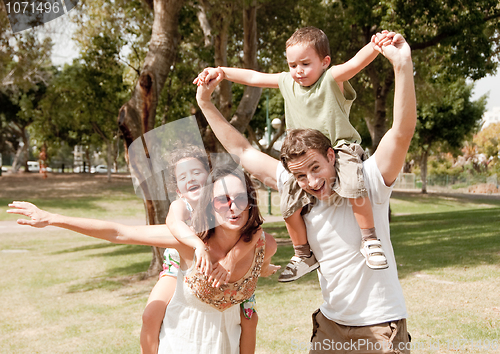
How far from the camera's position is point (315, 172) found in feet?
6.97

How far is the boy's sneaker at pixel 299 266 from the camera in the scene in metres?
2.36

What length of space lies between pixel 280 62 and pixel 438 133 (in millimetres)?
24187

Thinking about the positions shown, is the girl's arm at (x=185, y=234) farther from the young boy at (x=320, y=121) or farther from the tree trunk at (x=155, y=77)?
the tree trunk at (x=155, y=77)

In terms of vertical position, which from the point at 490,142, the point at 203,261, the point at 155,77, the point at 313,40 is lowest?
the point at 203,261

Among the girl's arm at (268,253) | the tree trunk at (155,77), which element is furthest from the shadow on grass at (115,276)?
the girl's arm at (268,253)

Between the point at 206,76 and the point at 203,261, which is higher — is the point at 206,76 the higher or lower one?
the higher one

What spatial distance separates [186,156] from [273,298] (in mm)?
5622

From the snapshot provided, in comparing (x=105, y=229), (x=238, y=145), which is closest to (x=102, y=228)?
(x=105, y=229)

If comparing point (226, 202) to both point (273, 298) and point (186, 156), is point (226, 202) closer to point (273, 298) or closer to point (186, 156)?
point (186, 156)

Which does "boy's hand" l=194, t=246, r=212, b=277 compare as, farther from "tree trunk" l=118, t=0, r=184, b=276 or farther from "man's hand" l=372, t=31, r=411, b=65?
"tree trunk" l=118, t=0, r=184, b=276

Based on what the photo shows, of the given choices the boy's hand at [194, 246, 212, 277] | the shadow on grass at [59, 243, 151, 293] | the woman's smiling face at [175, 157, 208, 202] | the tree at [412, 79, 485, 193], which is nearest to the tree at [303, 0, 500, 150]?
the shadow on grass at [59, 243, 151, 293]

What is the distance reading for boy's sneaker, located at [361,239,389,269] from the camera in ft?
6.67

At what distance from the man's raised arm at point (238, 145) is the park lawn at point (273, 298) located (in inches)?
138

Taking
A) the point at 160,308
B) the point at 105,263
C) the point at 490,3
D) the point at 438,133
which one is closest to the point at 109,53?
the point at 105,263
